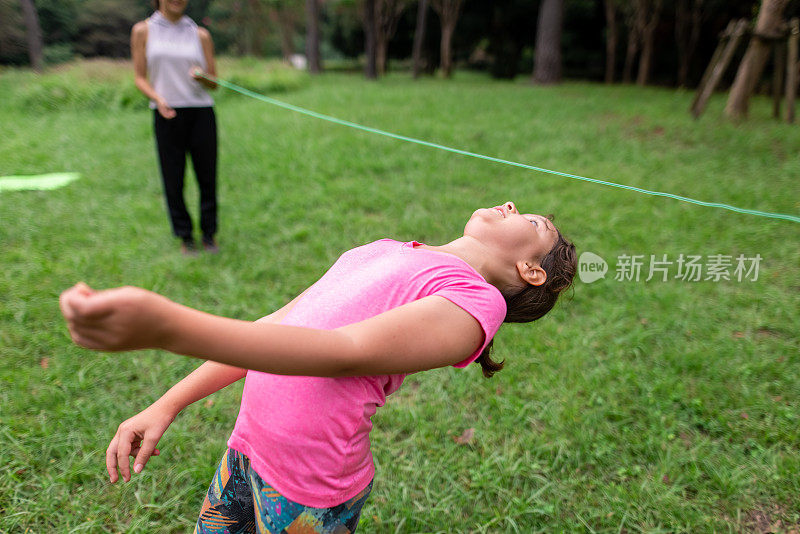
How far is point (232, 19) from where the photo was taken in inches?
1079

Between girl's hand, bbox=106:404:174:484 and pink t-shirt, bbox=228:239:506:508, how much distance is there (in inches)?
7.3

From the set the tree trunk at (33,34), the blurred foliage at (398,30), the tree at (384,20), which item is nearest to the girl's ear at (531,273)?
the blurred foliage at (398,30)

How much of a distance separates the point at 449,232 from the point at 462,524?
108 inches

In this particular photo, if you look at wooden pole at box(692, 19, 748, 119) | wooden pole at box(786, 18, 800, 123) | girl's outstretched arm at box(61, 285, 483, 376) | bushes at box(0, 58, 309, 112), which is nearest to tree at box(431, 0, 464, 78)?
bushes at box(0, 58, 309, 112)

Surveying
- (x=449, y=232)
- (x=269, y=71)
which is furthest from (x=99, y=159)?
(x=269, y=71)

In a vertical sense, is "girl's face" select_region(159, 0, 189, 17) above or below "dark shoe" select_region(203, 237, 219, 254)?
above

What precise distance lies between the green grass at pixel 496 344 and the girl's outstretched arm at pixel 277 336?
4.65 ft

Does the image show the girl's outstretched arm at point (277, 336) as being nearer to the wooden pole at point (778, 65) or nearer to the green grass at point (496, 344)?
the green grass at point (496, 344)

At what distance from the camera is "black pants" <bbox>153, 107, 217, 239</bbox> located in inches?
144

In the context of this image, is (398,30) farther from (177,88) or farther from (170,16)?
(177,88)

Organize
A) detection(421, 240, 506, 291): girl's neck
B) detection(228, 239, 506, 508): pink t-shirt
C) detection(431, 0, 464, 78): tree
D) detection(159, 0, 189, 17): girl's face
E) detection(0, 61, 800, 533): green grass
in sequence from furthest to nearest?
detection(431, 0, 464, 78): tree < detection(159, 0, 189, 17): girl's face < detection(0, 61, 800, 533): green grass < detection(421, 240, 506, 291): girl's neck < detection(228, 239, 506, 508): pink t-shirt

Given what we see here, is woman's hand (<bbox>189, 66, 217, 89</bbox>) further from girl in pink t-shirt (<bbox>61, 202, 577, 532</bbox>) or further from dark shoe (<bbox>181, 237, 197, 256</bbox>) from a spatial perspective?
girl in pink t-shirt (<bbox>61, 202, 577, 532</bbox>)

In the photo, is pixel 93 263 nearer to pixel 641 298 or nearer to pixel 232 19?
pixel 641 298

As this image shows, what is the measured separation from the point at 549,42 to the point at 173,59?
11986mm
